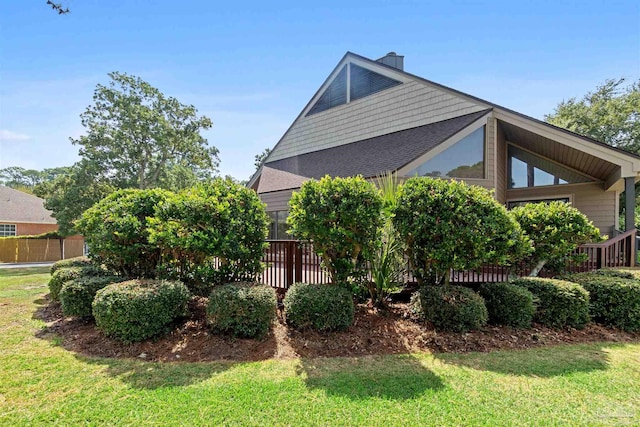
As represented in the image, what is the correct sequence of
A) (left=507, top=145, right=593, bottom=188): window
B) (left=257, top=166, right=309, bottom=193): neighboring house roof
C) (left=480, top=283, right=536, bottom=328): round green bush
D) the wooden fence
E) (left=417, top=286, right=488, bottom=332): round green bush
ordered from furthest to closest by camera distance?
the wooden fence, (left=257, top=166, right=309, bottom=193): neighboring house roof, (left=507, top=145, right=593, bottom=188): window, (left=480, top=283, right=536, bottom=328): round green bush, (left=417, top=286, right=488, bottom=332): round green bush

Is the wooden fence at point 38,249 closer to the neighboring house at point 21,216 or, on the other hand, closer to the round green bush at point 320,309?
the neighboring house at point 21,216

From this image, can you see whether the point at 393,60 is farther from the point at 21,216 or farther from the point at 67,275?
the point at 21,216

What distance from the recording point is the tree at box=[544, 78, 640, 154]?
60.0 ft

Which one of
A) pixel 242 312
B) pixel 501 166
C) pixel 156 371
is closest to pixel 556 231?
pixel 501 166

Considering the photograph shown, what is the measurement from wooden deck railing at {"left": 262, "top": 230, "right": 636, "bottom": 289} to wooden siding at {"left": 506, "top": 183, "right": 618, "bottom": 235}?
338cm

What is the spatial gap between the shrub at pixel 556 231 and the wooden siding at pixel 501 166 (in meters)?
3.97

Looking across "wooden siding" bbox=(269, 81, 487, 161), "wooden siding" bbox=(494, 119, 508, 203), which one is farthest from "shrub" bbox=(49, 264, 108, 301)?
"wooden siding" bbox=(494, 119, 508, 203)

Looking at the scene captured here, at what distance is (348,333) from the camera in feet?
15.7

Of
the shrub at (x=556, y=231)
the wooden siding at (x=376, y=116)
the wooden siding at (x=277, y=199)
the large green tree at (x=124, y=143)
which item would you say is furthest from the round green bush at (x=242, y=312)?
the large green tree at (x=124, y=143)

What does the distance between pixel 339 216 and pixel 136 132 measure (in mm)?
17905

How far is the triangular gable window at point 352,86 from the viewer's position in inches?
515

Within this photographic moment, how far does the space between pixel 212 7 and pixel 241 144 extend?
12.6 meters

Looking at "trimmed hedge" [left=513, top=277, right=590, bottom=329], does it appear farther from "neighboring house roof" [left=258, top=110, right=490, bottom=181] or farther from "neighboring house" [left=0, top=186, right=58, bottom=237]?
"neighboring house" [left=0, top=186, right=58, bottom=237]

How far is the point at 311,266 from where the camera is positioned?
20.2 ft
